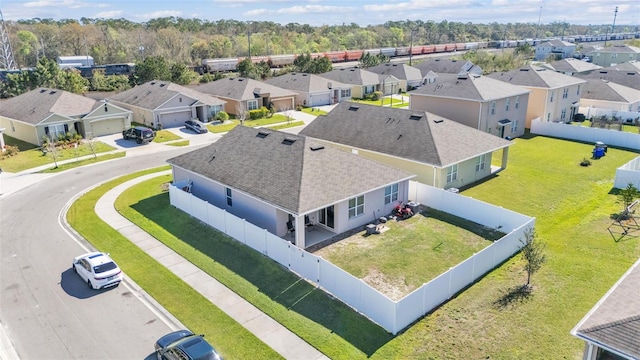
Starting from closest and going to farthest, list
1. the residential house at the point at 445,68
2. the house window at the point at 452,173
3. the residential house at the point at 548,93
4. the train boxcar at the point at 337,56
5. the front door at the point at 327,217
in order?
the front door at the point at 327,217, the house window at the point at 452,173, the residential house at the point at 548,93, the residential house at the point at 445,68, the train boxcar at the point at 337,56

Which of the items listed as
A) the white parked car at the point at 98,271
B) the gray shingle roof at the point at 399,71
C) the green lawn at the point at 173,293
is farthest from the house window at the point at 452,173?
the gray shingle roof at the point at 399,71

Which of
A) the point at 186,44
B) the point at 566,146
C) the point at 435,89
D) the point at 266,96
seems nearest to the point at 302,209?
the point at 435,89

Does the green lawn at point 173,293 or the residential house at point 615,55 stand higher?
the residential house at point 615,55

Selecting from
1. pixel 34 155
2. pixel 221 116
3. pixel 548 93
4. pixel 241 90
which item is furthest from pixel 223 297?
pixel 548 93

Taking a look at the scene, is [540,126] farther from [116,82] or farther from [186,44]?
[186,44]

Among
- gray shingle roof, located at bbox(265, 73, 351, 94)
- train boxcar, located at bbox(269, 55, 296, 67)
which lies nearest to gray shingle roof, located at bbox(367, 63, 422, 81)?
gray shingle roof, located at bbox(265, 73, 351, 94)

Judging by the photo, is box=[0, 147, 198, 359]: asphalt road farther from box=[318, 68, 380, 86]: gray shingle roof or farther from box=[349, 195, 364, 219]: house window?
box=[318, 68, 380, 86]: gray shingle roof

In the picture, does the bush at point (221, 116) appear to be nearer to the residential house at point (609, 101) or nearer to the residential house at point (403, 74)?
the residential house at point (403, 74)
